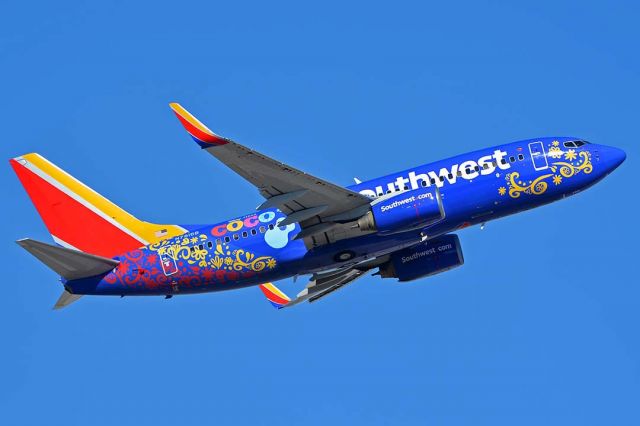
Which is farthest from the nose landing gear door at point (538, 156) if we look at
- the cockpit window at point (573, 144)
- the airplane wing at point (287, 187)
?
the airplane wing at point (287, 187)

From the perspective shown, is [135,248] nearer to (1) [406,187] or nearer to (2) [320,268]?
(2) [320,268]

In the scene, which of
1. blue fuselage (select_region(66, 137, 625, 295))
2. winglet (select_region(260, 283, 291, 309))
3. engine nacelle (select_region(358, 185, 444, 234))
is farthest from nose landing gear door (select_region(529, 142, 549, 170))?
winglet (select_region(260, 283, 291, 309))

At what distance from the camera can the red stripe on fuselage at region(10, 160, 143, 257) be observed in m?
62.8

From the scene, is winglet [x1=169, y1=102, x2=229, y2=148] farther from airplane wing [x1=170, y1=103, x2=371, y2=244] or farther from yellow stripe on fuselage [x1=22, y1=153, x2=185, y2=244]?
yellow stripe on fuselage [x1=22, y1=153, x2=185, y2=244]

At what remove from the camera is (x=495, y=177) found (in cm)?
5912

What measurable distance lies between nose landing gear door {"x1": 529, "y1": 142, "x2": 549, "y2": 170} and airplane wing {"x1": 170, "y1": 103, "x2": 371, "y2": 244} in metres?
8.95

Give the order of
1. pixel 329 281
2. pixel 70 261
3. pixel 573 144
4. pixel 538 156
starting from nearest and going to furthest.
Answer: pixel 70 261 < pixel 538 156 < pixel 573 144 < pixel 329 281

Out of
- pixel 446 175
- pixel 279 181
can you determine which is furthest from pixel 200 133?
pixel 446 175

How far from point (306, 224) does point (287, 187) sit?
399 centimetres

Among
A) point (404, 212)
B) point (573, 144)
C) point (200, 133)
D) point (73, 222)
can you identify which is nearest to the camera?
point (200, 133)

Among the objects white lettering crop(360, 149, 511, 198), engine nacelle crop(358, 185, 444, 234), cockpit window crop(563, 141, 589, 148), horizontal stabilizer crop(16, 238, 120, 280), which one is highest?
cockpit window crop(563, 141, 589, 148)

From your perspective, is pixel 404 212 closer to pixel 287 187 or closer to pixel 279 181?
pixel 287 187

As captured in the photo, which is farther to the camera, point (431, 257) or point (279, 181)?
point (431, 257)

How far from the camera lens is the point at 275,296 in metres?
69.4
